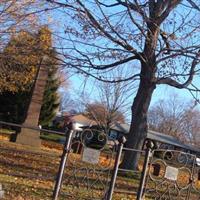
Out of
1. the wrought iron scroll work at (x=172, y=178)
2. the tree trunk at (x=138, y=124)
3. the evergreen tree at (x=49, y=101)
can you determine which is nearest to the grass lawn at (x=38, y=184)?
the wrought iron scroll work at (x=172, y=178)

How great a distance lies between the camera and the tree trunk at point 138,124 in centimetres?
1891

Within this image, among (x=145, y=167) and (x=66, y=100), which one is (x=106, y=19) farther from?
(x=66, y=100)

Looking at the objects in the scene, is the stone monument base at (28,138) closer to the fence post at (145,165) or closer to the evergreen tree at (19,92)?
the evergreen tree at (19,92)

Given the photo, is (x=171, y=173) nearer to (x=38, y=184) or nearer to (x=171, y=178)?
(x=171, y=178)

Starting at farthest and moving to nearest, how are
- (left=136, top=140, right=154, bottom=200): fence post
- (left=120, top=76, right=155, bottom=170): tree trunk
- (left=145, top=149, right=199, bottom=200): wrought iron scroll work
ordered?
(left=120, top=76, right=155, bottom=170): tree trunk < (left=145, top=149, right=199, bottom=200): wrought iron scroll work < (left=136, top=140, right=154, bottom=200): fence post

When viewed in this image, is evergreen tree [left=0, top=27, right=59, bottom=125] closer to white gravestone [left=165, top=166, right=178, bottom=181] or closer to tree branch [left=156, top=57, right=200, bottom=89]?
tree branch [left=156, top=57, right=200, bottom=89]

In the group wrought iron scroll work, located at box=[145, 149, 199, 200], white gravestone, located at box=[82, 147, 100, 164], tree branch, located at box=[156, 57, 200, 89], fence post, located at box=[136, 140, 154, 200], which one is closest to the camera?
white gravestone, located at box=[82, 147, 100, 164]

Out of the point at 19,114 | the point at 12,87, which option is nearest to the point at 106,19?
the point at 12,87

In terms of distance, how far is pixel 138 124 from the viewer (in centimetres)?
1914

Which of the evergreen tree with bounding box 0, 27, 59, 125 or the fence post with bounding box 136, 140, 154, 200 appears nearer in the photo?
the fence post with bounding box 136, 140, 154, 200

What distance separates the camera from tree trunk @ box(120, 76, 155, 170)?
18906mm

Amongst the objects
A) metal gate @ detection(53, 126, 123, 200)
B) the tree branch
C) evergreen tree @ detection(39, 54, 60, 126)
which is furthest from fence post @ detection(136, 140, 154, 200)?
evergreen tree @ detection(39, 54, 60, 126)

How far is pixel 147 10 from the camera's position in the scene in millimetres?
16641

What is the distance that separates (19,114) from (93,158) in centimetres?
3814
